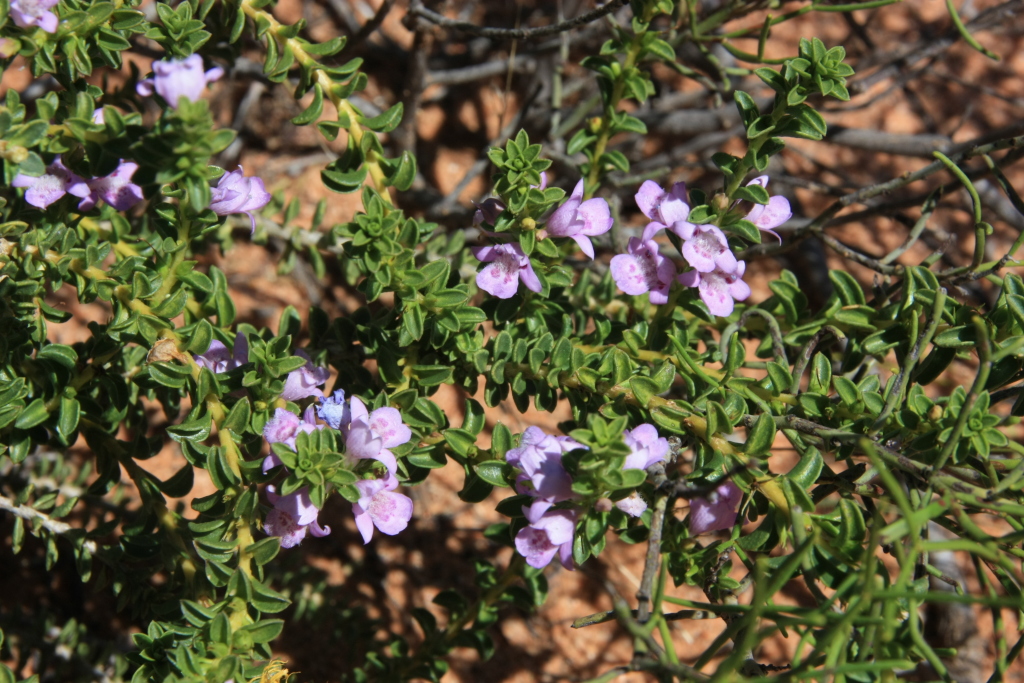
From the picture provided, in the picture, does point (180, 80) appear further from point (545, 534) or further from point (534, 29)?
point (534, 29)

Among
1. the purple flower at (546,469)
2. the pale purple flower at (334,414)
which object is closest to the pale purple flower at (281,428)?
the pale purple flower at (334,414)

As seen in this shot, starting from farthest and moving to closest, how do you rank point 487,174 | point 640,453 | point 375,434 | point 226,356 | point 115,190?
point 487,174, point 226,356, point 115,190, point 375,434, point 640,453

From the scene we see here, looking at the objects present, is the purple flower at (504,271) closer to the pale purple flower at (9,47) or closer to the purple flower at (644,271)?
the purple flower at (644,271)

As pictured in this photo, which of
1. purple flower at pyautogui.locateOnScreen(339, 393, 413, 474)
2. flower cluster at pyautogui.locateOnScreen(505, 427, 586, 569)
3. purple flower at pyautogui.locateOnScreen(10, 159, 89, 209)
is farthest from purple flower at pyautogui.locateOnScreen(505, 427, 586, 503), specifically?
purple flower at pyautogui.locateOnScreen(10, 159, 89, 209)

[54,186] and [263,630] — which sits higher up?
[54,186]

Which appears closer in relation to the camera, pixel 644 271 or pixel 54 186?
pixel 54 186

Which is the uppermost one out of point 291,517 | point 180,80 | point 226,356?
point 180,80

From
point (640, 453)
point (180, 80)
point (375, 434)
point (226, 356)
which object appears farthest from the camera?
point (226, 356)

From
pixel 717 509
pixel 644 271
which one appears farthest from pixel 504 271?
pixel 717 509
